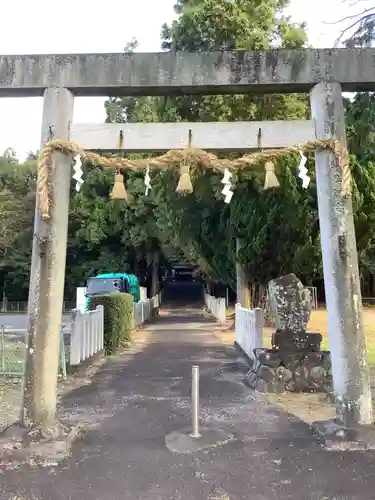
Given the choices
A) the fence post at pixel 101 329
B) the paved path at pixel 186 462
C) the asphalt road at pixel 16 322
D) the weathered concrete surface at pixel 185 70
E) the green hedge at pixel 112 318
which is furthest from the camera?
the asphalt road at pixel 16 322

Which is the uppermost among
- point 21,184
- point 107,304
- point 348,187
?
point 21,184

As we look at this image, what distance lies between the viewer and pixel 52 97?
19.6ft

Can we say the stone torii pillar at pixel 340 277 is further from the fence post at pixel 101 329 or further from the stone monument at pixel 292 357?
the fence post at pixel 101 329

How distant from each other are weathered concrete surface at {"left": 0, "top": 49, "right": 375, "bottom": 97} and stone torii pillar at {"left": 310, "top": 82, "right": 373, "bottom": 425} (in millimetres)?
283

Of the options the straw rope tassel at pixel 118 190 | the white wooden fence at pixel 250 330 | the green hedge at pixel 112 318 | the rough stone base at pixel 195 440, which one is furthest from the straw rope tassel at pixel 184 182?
the green hedge at pixel 112 318

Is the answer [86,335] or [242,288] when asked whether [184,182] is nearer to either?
[86,335]

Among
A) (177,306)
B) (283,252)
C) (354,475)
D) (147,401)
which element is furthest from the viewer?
(177,306)

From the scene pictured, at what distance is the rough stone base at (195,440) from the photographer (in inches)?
217

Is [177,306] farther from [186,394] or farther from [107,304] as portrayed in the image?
[186,394]

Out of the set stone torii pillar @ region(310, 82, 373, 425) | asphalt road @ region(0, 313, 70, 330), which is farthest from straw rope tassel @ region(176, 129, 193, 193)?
asphalt road @ region(0, 313, 70, 330)

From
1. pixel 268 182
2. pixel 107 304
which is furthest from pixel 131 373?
pixel 268 182

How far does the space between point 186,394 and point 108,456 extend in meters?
3.40

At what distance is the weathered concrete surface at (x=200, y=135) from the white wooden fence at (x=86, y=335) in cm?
540

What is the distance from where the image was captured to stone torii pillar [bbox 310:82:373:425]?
5.59m
